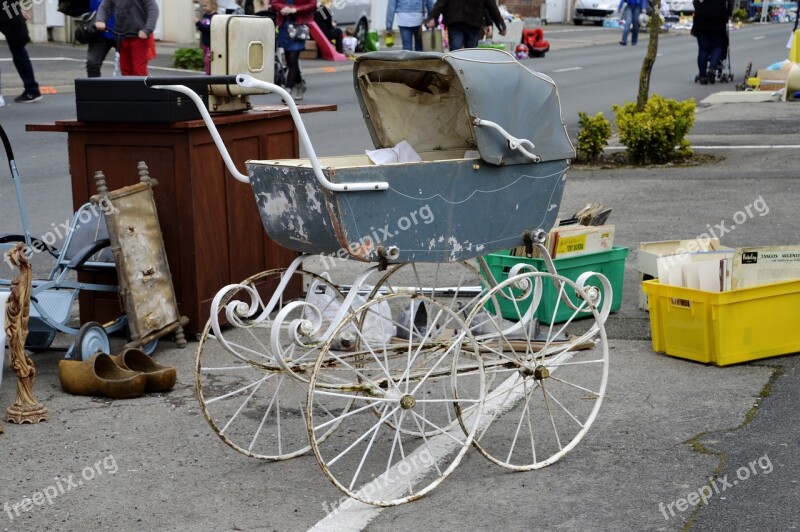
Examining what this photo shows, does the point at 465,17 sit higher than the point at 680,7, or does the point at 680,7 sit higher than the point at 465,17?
the point at 680,7

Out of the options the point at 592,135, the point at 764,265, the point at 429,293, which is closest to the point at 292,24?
the point at 592,135

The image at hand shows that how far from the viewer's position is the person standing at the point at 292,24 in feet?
61.5

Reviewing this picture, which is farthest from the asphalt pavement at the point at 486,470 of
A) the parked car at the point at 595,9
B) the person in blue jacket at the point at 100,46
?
the parked car at the point at 595,9

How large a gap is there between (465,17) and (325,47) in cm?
1022

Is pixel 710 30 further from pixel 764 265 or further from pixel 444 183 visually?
pixel 444 183

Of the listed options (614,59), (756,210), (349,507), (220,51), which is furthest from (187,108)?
(614,59)

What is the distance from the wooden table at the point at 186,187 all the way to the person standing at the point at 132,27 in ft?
26.8

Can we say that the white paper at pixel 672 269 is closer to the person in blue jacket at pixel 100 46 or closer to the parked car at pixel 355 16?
the person in blue jacket at pixel 100 46

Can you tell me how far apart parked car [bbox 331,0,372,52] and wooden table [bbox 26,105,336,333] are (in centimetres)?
2284

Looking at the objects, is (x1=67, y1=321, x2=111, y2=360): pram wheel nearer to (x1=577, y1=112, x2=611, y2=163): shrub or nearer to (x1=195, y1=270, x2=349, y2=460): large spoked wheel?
(x1=195, y1=270, x2=349, y2=460): large spoked wheel

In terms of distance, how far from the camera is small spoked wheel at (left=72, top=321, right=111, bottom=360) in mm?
5992

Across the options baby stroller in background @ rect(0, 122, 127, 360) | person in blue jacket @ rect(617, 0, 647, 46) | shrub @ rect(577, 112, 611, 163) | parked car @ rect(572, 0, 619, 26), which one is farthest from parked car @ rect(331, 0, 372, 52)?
baby stroller in background @ rect(0, 122, 127, 360)

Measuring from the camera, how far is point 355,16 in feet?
98.8

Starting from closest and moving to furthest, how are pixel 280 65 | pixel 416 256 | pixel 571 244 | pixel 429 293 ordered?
1. pixel 416 256
2. pixel 571 244
3. pixel 429 293
4. pixel 280 65
